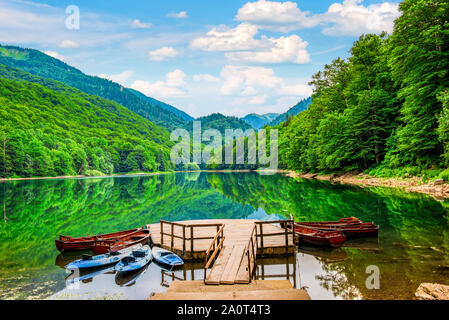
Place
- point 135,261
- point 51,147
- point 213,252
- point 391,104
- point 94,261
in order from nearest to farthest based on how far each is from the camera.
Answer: point 213,252 < point 135,261 < point 94,261 < point 391,104 < point 51,147

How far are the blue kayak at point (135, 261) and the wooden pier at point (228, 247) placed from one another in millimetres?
1482

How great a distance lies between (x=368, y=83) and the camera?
50094 mm

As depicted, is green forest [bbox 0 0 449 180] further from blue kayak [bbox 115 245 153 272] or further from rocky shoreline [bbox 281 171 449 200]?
blue kayak [bbox 115 245 153 272]

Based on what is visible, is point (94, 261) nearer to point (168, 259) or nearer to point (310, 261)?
point (168, 259)

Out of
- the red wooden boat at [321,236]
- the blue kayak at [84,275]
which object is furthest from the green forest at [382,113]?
the blue kayak at [84,275]

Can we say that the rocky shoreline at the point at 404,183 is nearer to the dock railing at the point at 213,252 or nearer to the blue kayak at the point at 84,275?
the dock railing at the point at 213,252

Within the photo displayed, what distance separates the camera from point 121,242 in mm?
16297

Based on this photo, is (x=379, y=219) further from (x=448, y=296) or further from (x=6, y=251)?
(x=6, y=251)

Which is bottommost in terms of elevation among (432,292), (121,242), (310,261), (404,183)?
(310,261)

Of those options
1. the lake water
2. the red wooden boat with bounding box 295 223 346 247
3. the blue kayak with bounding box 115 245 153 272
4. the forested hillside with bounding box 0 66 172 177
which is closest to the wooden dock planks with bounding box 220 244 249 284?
the lake water

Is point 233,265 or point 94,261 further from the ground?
point 233,265

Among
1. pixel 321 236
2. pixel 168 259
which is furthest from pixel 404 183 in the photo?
pixel 168 259

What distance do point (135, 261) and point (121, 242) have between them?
3855 millimetres
